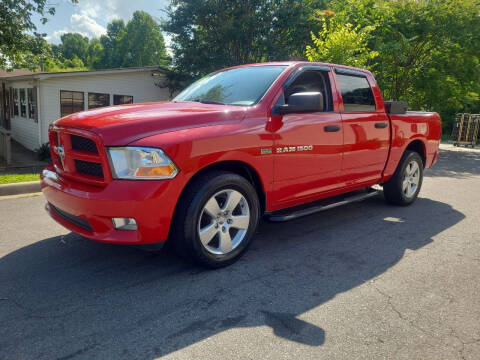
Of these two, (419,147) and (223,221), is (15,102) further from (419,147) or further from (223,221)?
(223,221)

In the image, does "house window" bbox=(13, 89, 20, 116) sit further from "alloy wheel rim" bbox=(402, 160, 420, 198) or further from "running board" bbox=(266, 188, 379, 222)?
"alloy wheel rim" bbox=(402, 160, 420, 198)

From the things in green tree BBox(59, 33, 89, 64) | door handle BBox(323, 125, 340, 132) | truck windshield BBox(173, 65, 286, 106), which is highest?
green tree BBox(59, 33, 89, 64)

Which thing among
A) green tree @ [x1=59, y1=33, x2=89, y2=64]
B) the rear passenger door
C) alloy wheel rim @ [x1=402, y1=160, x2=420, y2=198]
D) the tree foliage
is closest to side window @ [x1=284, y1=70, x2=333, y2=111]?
the rear passenger door

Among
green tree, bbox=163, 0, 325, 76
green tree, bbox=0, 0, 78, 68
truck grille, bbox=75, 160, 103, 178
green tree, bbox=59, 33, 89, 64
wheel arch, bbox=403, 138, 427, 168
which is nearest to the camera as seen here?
truck grille, bbox=75, 160, 103, 178

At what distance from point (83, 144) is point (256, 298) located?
188 cm

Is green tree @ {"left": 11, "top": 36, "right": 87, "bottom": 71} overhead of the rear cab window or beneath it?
overhead

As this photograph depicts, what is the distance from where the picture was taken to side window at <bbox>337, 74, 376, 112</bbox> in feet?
15.1

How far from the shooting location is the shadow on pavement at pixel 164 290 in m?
2.41

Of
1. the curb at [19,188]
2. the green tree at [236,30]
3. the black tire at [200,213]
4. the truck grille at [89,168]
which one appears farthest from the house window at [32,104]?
the black tire at [200,213]

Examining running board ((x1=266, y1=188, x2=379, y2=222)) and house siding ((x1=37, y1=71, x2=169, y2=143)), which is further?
house siding ((x1=37, y1=71, x2=169, y2=143))

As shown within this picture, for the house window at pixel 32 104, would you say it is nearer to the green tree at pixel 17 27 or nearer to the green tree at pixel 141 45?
the green tree at pixel 17 27

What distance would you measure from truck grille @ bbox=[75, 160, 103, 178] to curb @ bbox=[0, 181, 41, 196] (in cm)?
397

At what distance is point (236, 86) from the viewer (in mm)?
4105

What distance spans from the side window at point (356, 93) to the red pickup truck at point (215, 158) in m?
0.02
